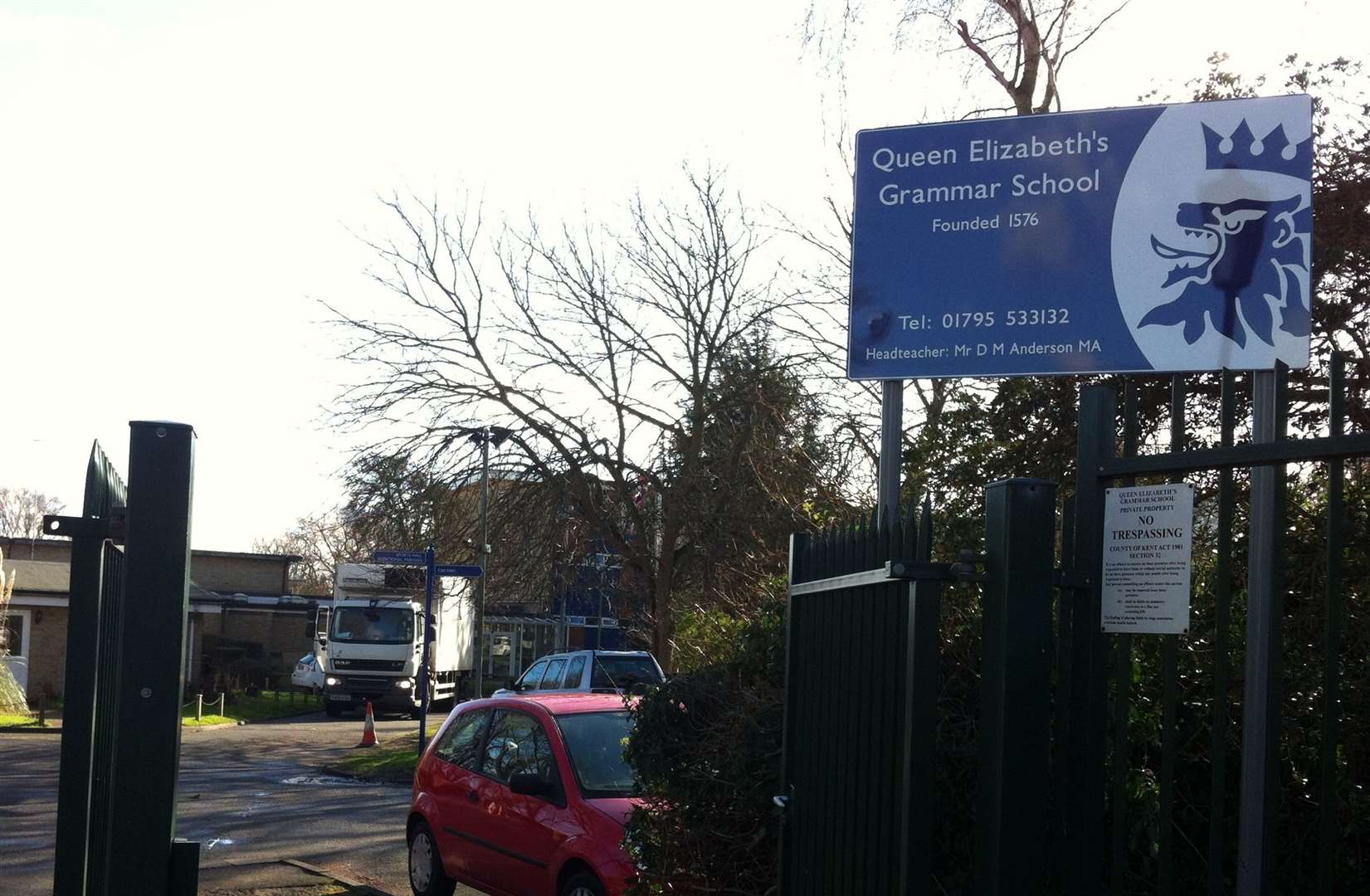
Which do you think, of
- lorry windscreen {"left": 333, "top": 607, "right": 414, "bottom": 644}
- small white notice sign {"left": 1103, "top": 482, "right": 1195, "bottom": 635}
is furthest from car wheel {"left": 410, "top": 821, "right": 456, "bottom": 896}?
lorry windscreen {"left": 333, "top": 607, "right": 414, "bottom": 644}

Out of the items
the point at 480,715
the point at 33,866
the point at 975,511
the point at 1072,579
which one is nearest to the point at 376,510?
the point at 33,866

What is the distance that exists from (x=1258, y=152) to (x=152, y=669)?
12.5 ft

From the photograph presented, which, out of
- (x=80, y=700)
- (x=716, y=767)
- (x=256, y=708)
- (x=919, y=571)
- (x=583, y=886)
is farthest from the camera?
(x=256, y=708)

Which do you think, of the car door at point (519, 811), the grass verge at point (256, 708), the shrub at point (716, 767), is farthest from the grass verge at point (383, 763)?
the shrub at point (716, 767)

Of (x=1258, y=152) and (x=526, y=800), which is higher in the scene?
(x=1258, y=152)

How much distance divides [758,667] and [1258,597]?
11.1 feet

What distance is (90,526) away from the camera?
159 inches

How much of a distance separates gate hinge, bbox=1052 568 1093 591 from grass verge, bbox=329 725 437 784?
671 inches

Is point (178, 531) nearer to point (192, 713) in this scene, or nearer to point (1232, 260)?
point (1232, 260)

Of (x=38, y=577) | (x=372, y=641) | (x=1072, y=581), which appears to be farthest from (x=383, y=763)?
(x=38, y=577)

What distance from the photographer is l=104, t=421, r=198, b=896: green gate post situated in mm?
3406

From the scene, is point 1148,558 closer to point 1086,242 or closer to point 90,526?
point 1086,242

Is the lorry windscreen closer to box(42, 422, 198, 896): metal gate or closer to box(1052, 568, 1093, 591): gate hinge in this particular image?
box(42, 422, 198, 896): metal gate

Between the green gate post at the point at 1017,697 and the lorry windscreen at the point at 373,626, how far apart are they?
3537 cm
